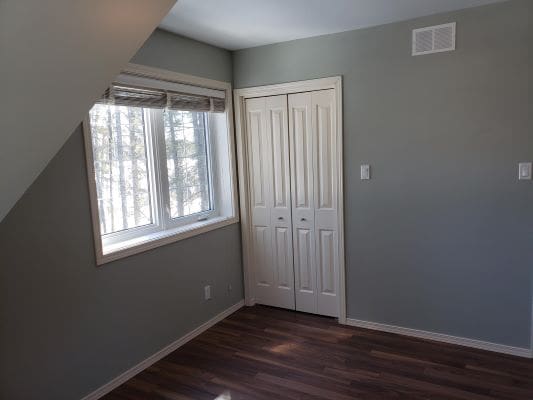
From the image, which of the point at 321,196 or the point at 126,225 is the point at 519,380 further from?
the point at 126,225

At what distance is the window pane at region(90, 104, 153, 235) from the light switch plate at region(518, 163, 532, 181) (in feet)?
8.31

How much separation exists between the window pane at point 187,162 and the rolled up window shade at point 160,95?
137 mm

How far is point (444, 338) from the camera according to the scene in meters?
3.03

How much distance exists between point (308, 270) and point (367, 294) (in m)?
0.55

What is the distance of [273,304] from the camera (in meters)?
3.79

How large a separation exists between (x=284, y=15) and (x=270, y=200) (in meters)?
1.56

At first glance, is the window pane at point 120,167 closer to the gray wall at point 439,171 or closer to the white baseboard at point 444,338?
the gray wall at point 439,171

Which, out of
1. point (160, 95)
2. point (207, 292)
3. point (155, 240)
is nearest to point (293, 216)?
point (207, 292)

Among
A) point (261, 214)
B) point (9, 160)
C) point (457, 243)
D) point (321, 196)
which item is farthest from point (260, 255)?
point (9, 160)

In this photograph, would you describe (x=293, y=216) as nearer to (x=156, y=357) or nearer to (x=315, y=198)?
(x=315, y=198)

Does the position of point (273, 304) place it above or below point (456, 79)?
below

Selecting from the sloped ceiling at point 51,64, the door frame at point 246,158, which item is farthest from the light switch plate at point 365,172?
the sloped ceiling at point 51,64

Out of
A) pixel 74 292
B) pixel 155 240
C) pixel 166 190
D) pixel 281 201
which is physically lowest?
pixel 74 292

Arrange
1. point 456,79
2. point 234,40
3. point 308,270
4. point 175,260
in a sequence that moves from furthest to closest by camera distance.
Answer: point 308,270, point 234,40, point 175,260, point 456,79
